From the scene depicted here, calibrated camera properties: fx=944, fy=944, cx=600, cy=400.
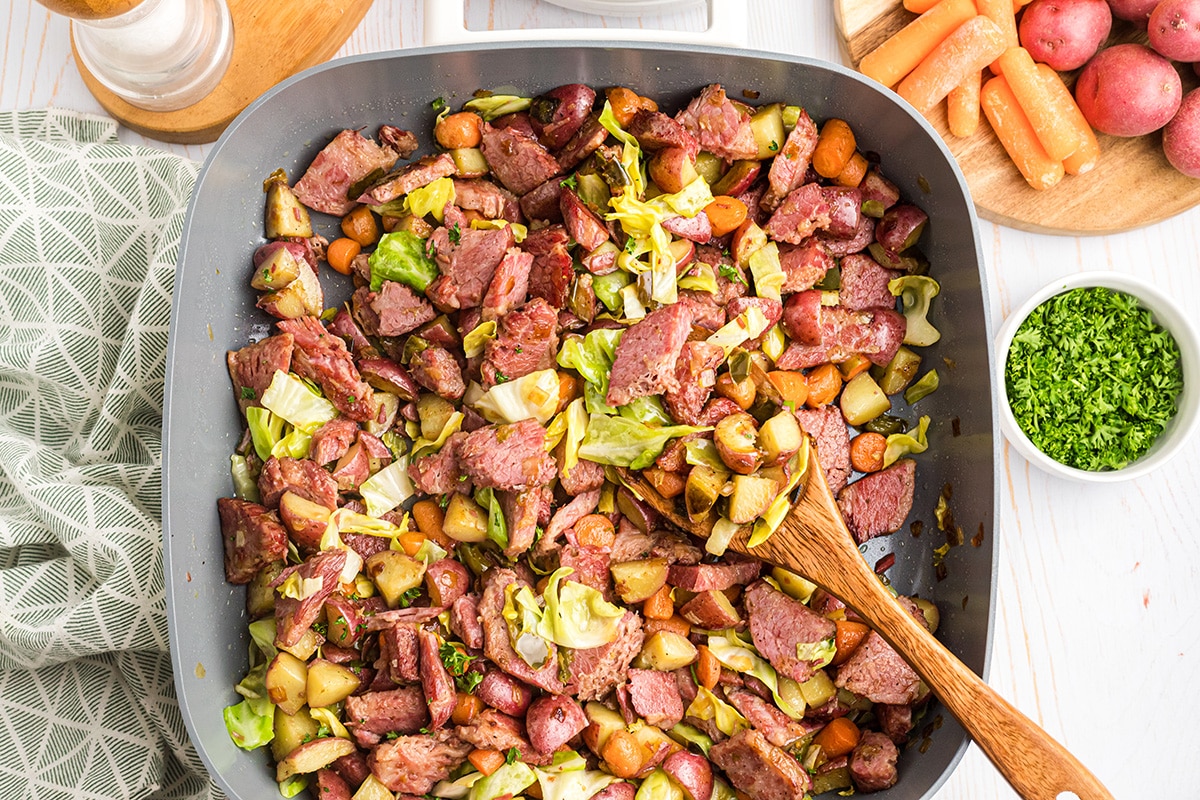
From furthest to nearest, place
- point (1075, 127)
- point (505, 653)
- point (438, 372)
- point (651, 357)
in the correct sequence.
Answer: point (1075, 127)
point (438, 372)
point (505, 653)
point (651, 357)

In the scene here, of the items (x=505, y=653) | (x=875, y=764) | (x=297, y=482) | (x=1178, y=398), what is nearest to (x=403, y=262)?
(x=297, y=482)

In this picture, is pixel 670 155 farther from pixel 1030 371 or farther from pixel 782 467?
pixel 1030 371

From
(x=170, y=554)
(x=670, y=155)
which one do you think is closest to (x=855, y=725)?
(x=670, y=155)

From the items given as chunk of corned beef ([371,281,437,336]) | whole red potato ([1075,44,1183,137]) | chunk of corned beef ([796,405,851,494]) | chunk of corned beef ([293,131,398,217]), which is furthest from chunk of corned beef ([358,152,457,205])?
whole red potato ([1075,44,1183,137])

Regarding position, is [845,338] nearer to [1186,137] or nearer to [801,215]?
[801,215]

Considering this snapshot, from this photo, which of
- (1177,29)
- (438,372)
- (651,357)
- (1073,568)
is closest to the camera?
(651,357)

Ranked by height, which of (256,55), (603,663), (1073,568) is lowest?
(1073,568)
